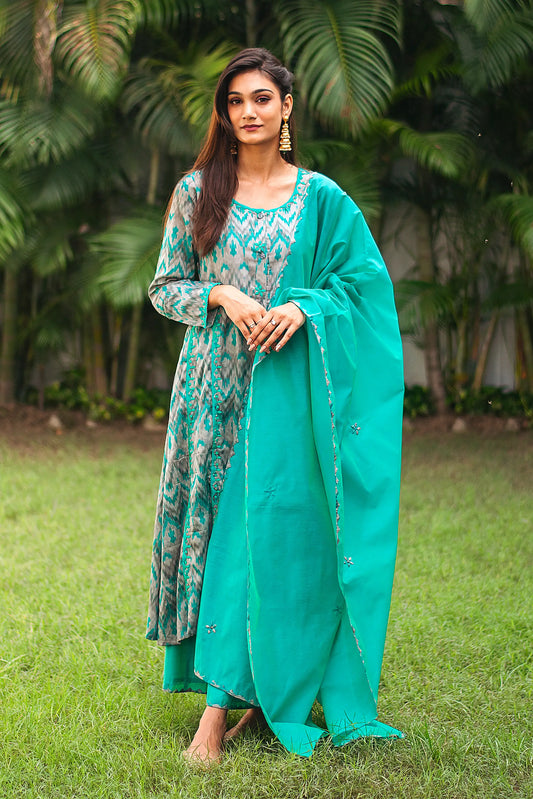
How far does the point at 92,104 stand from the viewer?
635cm

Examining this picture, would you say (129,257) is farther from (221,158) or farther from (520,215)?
(221,158)

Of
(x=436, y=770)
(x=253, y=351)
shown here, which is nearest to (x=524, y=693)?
(x=436, y=770)

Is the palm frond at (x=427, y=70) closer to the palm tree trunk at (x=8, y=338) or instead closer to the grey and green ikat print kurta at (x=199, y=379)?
the palm tree trunk at (x=8, y=338)

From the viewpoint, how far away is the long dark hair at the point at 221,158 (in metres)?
2.27

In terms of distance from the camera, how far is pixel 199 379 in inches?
91.4

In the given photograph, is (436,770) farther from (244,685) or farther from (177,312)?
(177,312)

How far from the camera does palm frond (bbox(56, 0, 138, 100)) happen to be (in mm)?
5680

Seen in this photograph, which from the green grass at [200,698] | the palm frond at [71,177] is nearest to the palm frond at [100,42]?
the palm frond at [71,177]

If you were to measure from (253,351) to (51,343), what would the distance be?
17.5 ft

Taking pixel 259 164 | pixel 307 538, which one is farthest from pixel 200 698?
pixel 259 164

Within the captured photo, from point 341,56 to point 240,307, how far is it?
4.11m

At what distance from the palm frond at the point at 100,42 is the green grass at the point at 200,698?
2534 mm

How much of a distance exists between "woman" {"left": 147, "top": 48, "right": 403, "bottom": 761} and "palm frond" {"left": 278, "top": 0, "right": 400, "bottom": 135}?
3.58 meters

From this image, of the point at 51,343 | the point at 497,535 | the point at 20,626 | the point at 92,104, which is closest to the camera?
the point at 20,626
